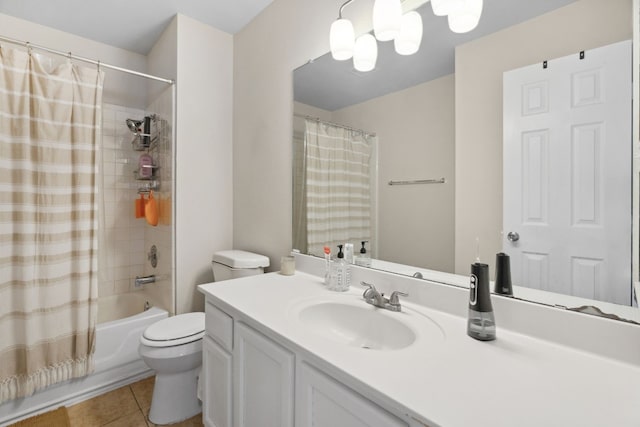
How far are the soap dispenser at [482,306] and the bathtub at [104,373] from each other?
6.40 feet

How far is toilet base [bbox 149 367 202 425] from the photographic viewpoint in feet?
5.17

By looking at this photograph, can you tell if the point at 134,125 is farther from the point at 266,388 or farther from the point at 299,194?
the point at 266,388

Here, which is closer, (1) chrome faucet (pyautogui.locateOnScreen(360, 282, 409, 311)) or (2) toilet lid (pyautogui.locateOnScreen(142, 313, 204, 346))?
(1) chrome faucet (pyautogui.locateOnScreen(360, 282, 409, 311))

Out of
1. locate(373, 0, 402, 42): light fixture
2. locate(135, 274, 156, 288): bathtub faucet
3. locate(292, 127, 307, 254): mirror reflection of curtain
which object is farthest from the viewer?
locate(135, 274, 156, 288): bathtub faucet

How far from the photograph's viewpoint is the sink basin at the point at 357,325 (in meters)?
1.02

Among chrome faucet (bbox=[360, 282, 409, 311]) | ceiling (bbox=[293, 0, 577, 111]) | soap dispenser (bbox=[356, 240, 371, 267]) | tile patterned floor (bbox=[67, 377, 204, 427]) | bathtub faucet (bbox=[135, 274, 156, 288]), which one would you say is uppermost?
ceiling (bbox=[293, 0, 577, 111])

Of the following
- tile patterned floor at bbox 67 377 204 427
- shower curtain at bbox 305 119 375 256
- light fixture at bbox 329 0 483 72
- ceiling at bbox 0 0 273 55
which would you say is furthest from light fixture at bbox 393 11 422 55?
tile patterned floor at bbox 67 377 204 427

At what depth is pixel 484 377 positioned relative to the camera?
0.66 m

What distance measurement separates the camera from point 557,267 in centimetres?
87

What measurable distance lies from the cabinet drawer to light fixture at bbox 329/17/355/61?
125 cm

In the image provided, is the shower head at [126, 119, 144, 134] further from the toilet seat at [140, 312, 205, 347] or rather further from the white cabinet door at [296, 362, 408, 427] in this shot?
the white cabinet door at [296, 362, 408, 427]

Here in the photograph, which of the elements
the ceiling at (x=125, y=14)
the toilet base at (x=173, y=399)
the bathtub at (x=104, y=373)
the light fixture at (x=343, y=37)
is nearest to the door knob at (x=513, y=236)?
the light fixture at (x=343, y=37)

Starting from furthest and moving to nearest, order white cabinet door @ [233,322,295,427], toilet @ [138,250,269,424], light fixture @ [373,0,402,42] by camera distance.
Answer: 1. toilet @ [138,250,269,424]
2. light fixture @ [373,0,402,42]
3. white cabinet door @ [233,322,295,427]

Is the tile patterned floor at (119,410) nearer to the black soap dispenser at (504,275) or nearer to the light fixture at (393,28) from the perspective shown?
the black soap dispenser at (504,275)
